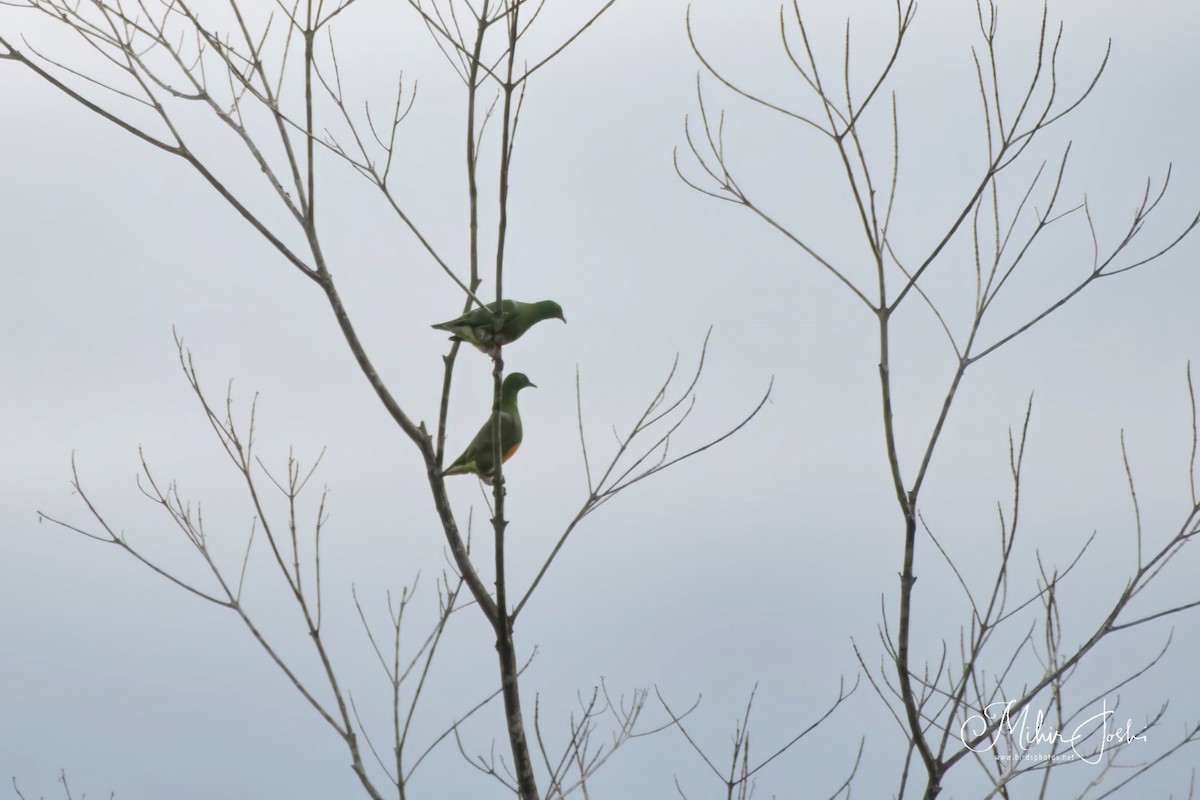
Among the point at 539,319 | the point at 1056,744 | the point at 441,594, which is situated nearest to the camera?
the point at 1056,744

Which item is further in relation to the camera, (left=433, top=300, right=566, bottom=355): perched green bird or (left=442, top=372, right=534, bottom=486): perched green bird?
(left=442, top=372, right=534, bottom=486): perched green bird

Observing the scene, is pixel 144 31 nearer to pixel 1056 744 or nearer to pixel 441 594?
pixel 441 594

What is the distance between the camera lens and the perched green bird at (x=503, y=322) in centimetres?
428

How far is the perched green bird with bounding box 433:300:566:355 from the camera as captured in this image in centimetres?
428

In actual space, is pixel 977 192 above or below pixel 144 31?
below

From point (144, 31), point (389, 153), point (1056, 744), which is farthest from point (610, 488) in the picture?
point (144, 31)

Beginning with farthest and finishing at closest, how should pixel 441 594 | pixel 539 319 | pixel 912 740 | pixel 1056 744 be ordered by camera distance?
pixel 539 319 < pixel 441 594 < pixel 1056 744 < pixel 912 740

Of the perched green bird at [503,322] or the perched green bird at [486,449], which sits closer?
the perched green bird at [503,322]

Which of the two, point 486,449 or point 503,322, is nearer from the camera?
point 503,322

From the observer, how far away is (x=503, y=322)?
180 inches

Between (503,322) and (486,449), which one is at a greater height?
(503,322)

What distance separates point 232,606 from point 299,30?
2.06m

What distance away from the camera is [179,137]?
3369 mm

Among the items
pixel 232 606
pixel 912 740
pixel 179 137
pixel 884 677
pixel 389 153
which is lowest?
pixel 912 740
